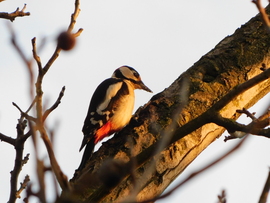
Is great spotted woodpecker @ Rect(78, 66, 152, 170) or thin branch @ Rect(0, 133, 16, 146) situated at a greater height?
great spotted woodpecker @ Rect(78, 66, 152, 170)

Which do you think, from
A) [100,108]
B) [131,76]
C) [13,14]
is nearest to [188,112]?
[13,14]

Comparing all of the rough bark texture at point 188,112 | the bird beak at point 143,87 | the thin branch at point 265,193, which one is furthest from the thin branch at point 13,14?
the bird beak at point 143,87

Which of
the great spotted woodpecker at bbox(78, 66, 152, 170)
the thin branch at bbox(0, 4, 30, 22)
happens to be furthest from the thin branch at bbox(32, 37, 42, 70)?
the great spotted woodpecker at bbox(78, 66, 152, 170)

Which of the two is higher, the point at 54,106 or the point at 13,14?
the point at 13,14

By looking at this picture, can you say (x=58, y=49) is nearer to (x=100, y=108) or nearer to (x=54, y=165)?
(x=54, y=165)

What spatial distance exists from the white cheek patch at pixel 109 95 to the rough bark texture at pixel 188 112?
1.22m

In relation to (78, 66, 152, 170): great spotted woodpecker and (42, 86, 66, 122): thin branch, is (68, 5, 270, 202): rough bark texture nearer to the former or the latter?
(42, 86, 66, 122): thin branch

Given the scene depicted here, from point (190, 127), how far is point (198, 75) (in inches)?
57.3

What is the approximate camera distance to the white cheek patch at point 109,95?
16.4 ft

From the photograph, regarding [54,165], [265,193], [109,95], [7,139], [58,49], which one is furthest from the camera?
[109,95]

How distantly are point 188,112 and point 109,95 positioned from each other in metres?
1.75

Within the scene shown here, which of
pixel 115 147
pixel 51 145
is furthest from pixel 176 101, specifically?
pixel 51 145

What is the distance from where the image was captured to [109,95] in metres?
5.12

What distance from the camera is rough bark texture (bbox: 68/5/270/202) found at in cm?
306
